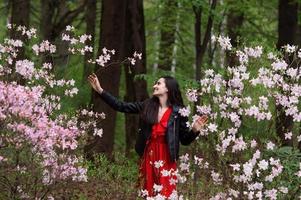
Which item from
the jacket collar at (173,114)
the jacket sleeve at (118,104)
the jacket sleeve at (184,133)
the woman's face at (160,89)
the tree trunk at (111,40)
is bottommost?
the jacket sleeve at (184,133)

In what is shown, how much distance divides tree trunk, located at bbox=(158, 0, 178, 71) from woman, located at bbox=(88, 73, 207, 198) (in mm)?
10080

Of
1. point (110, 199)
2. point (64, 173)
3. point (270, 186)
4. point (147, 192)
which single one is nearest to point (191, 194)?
point (110, 199)

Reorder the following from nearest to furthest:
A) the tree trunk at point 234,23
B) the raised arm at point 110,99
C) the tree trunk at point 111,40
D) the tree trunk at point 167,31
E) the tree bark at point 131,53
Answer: the raised arm at point 110,99 < the tree trunk at point 111,40 < the tree bark at point 131,53 < the tree trunk at point 234,23 < the tree trunk at point 167,31

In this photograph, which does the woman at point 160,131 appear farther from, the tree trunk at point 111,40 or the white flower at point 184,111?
the tree trunk at point 111,40

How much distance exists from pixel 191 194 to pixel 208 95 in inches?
92.0

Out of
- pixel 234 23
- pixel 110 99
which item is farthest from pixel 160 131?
pixel 234 23

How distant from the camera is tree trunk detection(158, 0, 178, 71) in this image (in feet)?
55.4

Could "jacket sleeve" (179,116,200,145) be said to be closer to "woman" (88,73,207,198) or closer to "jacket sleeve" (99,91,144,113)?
"woman" (88,73,207,198)

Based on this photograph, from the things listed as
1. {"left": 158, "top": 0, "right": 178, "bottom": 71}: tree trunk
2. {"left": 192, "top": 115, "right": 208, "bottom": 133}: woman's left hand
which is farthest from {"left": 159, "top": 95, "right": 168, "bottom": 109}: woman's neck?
{"left": 158, "top": 0, "right": 178, "bottom": 71}: tree trunk

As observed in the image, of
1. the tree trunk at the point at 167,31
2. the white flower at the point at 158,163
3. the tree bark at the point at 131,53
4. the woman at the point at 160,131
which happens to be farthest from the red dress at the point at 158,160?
the tree trunk at the point at 167,31

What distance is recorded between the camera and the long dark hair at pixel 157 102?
6.38 m

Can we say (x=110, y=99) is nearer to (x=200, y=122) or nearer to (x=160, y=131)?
(x=160, y=131)

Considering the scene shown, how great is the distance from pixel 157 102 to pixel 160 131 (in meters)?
0.32

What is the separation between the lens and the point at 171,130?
20.9 ft
